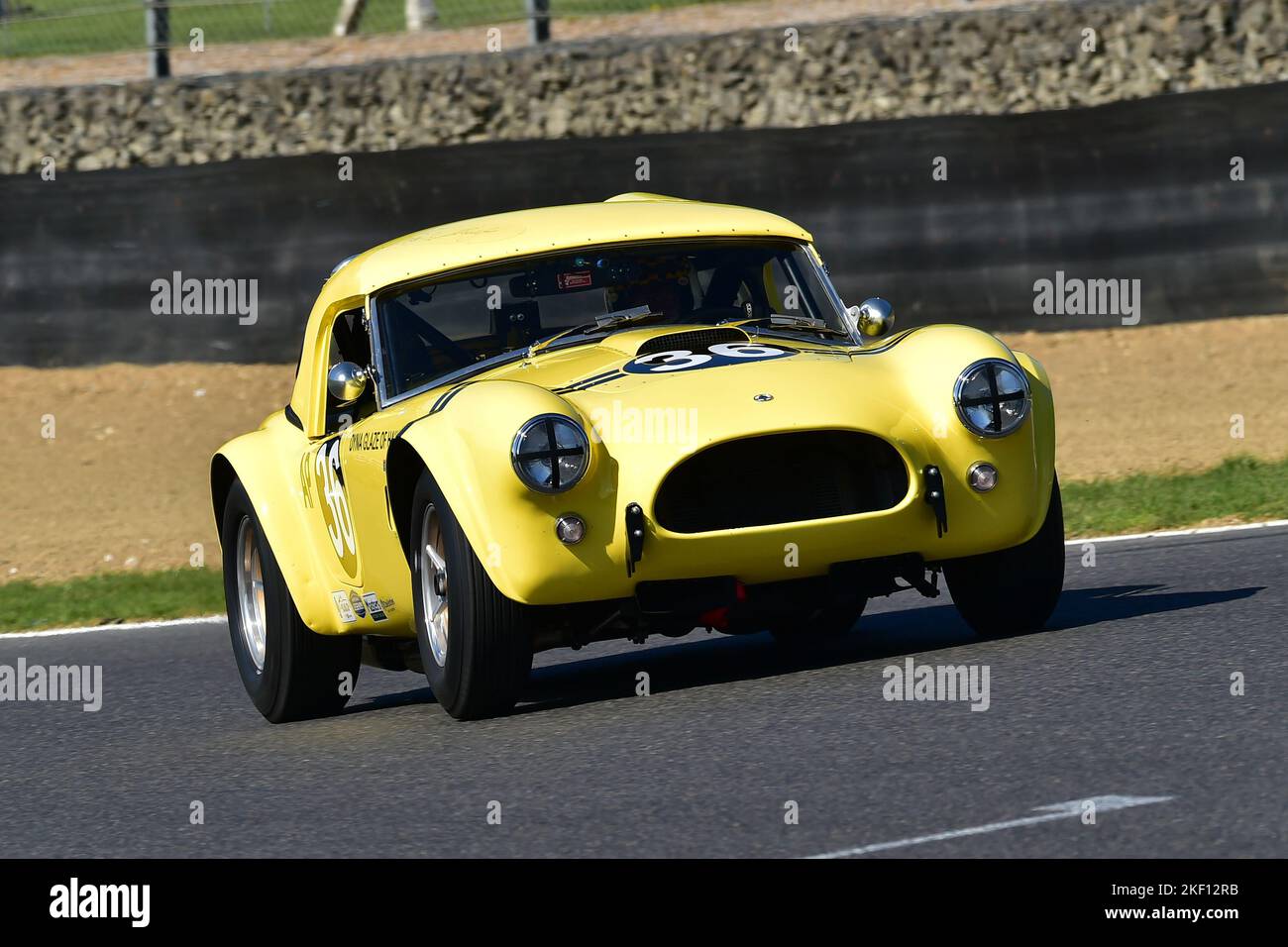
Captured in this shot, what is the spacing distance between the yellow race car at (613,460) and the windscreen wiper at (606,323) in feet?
0.04

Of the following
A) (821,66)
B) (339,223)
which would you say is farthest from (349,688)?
(821,66)

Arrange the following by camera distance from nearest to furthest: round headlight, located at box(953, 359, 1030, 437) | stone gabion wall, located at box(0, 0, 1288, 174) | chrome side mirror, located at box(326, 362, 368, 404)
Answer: round headlight, located at box(953, 359, 1030, 437) < chrome side mirror, located at box(326, 362, 368, 404) < stone gabion wall, located at box(0, 0, 1288, 174)

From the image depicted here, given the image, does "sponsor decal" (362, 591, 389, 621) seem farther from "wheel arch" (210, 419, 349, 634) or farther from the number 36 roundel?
the number 36 roundel

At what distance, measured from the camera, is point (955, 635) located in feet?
25.0

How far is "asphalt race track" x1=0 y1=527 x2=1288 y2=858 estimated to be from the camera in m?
4.91

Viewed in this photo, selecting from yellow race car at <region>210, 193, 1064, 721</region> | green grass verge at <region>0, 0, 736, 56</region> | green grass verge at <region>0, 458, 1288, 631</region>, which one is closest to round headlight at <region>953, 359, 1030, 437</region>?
yellow race car at <region>210, 193, 1064, 721</region>

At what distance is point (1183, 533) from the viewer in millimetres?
10664

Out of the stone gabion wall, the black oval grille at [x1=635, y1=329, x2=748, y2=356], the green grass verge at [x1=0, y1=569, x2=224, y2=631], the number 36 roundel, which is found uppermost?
the stone gabion wall

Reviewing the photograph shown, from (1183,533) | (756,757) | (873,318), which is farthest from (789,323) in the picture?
(1183,533)

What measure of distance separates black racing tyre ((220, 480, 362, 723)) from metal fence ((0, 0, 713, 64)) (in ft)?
43.5

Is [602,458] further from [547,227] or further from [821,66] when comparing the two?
[821,66]

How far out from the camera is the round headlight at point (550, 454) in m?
6.41

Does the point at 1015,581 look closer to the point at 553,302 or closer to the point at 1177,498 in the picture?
the point at 553,302

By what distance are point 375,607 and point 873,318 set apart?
208 cm
